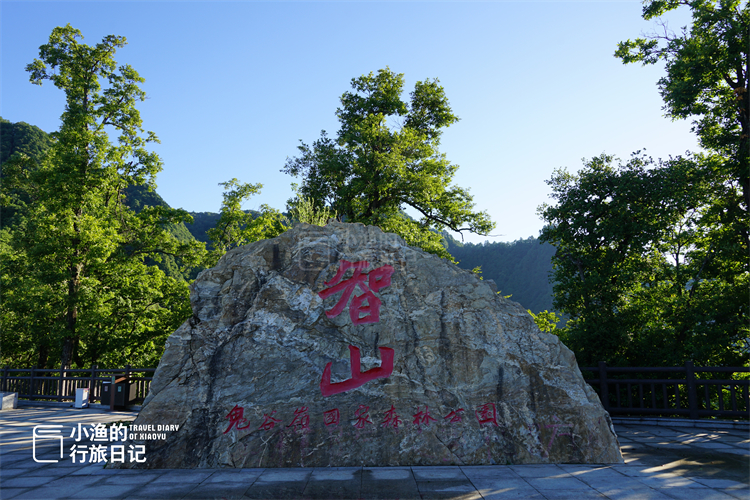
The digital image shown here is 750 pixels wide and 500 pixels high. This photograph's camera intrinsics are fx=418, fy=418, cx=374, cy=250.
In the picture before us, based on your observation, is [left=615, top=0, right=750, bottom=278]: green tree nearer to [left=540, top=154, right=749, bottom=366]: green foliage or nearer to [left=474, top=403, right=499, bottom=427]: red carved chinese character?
[left=540, top=154, right=749, bottom=366]: green foliage

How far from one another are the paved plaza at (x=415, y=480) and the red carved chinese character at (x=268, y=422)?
18.2 inches

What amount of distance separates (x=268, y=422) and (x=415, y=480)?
187 centimetres

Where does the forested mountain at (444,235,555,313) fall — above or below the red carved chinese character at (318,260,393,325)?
above

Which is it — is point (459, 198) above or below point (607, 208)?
above

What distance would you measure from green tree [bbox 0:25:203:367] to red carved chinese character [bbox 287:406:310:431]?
1002 cm

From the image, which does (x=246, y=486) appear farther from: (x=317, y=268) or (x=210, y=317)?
(x=317, y=268)

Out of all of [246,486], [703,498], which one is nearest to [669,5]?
[703,498]

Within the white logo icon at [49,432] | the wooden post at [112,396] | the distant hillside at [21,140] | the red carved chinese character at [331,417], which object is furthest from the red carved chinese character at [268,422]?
the distant hillside at [21,140]

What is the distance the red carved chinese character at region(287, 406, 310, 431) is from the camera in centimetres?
505

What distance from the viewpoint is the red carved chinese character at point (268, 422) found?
505 cm

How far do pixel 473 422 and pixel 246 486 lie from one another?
2672 mm

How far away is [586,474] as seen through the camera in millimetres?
4539

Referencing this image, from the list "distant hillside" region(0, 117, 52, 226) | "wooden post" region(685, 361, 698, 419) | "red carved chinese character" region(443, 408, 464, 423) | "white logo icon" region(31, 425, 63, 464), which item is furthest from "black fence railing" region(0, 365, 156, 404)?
"distant hillside" region(0, 117, 52, 226)

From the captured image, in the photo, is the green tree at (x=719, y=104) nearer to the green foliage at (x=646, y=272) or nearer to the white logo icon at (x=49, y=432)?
the green foliage at (x=646, y=272)
